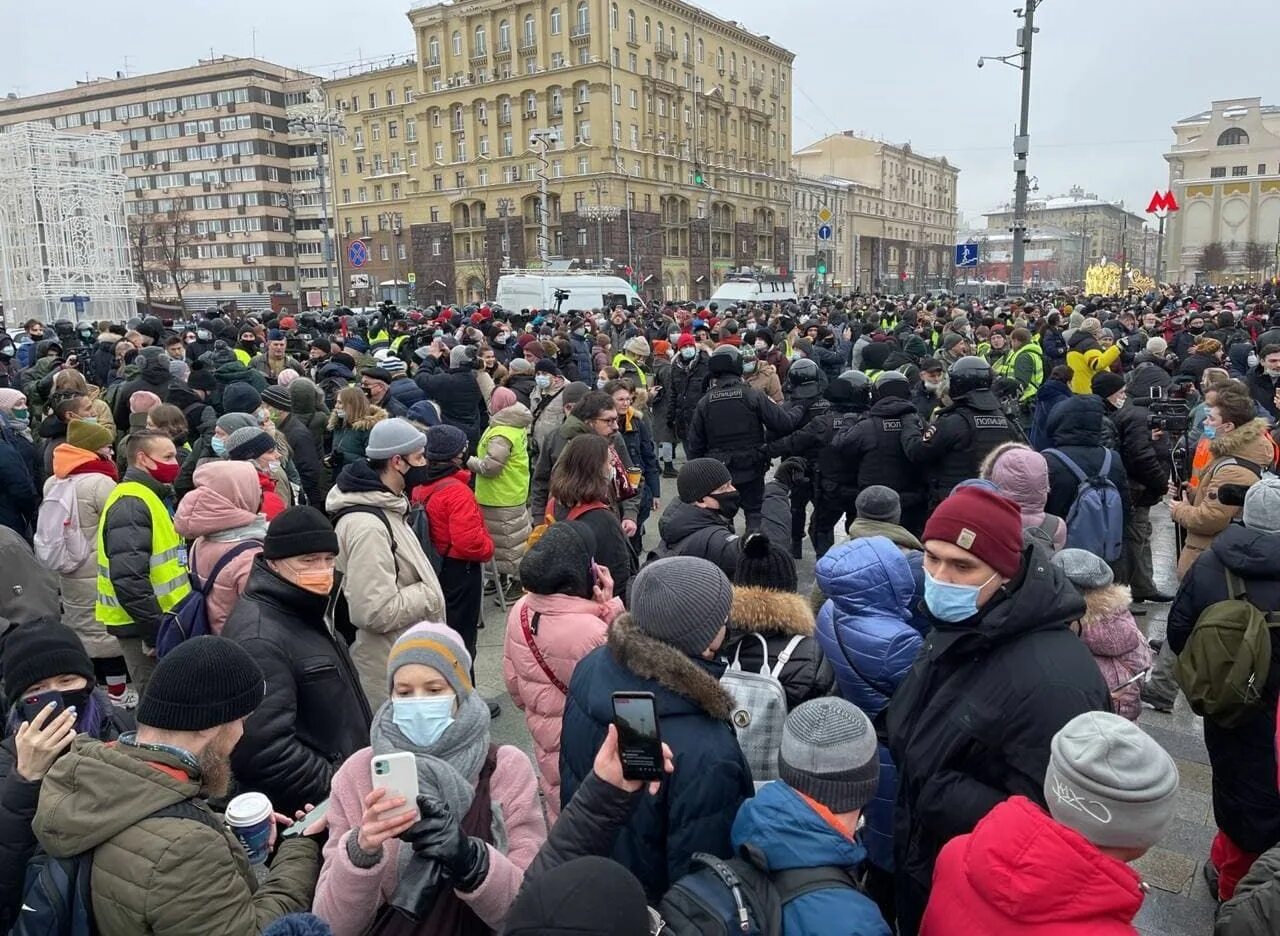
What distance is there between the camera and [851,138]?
101 metres

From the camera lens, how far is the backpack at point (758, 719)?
2.33m

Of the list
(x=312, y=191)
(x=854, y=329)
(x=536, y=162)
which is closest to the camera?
(x=854, y=329)

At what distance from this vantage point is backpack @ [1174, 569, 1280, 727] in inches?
113

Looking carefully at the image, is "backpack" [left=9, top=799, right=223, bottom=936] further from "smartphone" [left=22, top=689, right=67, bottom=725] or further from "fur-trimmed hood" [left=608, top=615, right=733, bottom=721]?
"fur-trimmed hood" [left=608, top=615, right=733, bottom=721]

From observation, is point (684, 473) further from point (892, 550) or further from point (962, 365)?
point (962, 365)

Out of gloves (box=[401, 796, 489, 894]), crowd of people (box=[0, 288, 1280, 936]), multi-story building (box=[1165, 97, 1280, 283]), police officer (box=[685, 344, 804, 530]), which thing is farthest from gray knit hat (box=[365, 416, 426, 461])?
multi-story building (box=[1165, 97, 1280, 283])

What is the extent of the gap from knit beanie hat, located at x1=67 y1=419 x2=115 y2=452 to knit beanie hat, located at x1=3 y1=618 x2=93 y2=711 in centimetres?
256

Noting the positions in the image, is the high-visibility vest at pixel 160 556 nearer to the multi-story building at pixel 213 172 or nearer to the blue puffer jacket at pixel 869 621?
the blue puffer jacket at pixel 869 621

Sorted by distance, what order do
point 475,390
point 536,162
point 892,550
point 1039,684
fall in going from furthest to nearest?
point 536,162 < point 475,390 < point 892,550 < point 1039,684

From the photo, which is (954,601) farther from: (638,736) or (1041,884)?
(638,736)

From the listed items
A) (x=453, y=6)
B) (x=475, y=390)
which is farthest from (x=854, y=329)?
(x=453, y=6)

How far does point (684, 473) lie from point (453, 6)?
71.3 meters

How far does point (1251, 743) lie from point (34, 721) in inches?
148

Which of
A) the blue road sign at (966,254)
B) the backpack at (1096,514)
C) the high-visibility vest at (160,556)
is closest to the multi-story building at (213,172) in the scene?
the blue road sign at (966,254)
